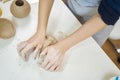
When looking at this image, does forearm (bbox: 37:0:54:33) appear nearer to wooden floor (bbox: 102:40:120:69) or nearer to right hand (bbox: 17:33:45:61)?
right hand (bbox: 17:33:45:61)

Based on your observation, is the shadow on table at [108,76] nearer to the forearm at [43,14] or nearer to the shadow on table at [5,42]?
the forearm at [43,14]

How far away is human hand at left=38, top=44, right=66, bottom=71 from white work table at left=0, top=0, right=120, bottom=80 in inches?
1.5

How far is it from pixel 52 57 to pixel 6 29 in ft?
0.72

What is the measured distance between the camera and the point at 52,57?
33.6 inches

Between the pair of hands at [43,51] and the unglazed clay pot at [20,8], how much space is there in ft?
0.41

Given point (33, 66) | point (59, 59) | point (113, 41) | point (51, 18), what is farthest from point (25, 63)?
point (113, 41)

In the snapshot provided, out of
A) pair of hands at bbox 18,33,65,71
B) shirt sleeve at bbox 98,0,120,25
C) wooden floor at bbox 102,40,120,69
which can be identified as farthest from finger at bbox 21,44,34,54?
wooden floor at bbox 102,40,120,69

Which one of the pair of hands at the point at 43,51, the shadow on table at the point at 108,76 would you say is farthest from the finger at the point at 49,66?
the shadow on table at the point at 108,76

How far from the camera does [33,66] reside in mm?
896

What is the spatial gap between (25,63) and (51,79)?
Answer: 0.38 ft

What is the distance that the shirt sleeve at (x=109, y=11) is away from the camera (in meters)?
0.76

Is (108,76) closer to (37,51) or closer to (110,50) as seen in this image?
(37,51)

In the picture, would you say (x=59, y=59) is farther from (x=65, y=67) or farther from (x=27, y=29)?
(x=27, y=29)

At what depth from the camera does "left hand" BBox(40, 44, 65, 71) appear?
0.85m
